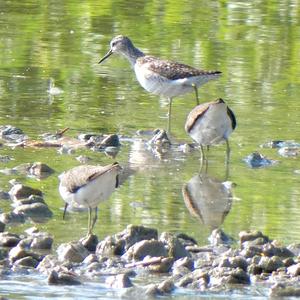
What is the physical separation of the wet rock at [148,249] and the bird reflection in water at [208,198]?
3.77 feet

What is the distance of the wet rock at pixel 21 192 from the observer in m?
10.5

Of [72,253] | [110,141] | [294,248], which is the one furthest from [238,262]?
[110,141]

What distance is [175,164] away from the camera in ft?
40.6

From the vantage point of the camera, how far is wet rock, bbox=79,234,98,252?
917 centimetres

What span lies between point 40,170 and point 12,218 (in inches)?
66.6

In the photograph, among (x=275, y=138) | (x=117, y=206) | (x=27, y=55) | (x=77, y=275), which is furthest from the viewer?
(x=27, y=55)

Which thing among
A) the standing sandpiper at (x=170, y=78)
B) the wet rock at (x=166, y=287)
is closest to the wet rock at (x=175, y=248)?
the wet rock at (x=166, y=287)

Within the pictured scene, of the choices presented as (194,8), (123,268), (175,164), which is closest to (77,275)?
(123,268)

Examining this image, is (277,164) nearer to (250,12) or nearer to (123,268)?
(123,268)

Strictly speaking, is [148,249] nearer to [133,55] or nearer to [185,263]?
[185,263]

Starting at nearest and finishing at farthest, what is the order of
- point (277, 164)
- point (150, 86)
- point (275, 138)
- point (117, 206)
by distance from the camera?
point (117, 206), point (277, 164), point (275, 138), point (150, 86)

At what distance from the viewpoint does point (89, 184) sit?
9289 millimetres

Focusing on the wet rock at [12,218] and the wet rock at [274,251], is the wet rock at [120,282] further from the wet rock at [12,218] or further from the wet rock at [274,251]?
the wet rock at [12,218]

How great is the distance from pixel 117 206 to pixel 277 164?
2293 millimetres
